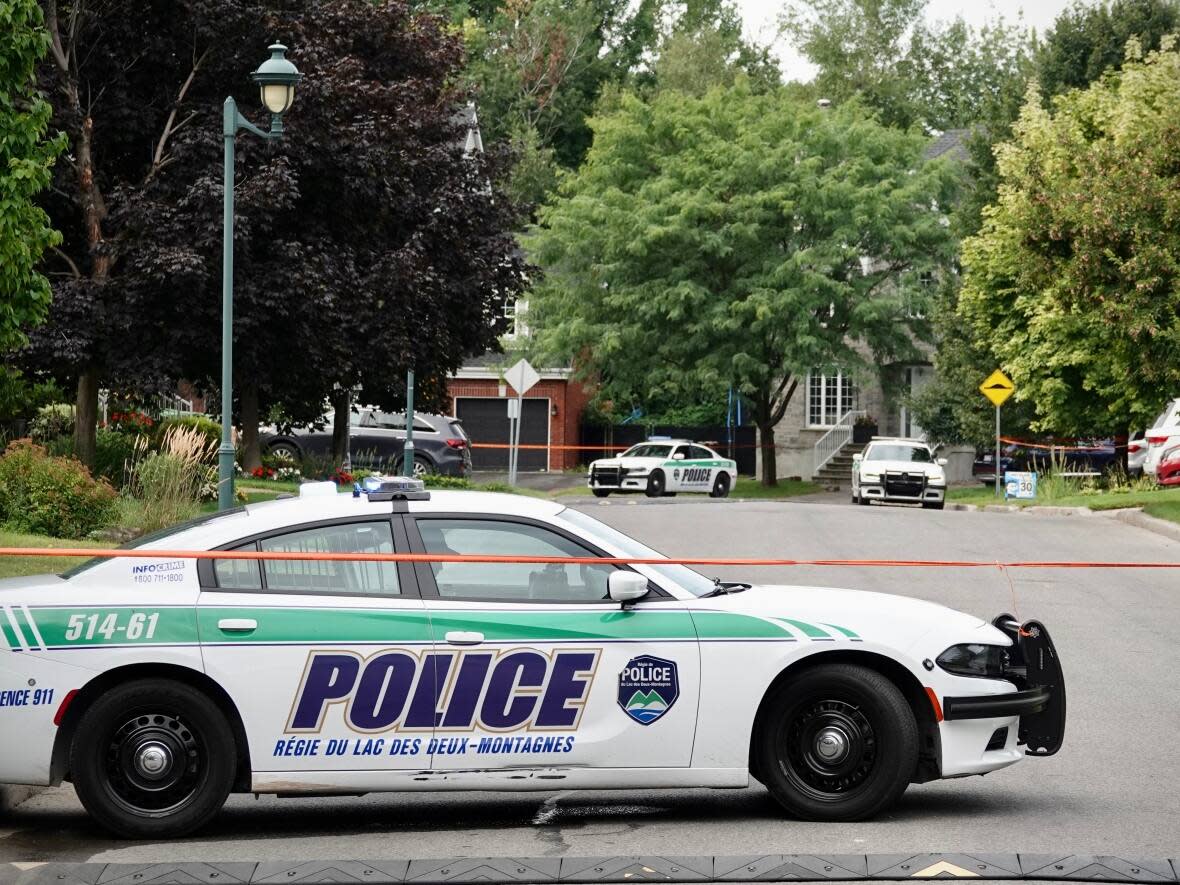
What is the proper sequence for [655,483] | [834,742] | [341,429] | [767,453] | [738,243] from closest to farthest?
[834,742] < [341,429] < [655,483] < [738,243] < [767,453]

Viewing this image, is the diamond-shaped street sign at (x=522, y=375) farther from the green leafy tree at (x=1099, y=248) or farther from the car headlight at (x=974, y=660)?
the car headlight at (x=974, y=660)

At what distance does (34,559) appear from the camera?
667 inches

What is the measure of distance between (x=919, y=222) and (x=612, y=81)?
31.5m

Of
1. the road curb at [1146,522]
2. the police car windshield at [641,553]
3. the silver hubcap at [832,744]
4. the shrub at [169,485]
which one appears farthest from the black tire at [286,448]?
the silver hubcap at [832,744]

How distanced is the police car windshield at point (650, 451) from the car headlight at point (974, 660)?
115ft

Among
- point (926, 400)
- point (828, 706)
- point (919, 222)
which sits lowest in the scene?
point (828, 706)

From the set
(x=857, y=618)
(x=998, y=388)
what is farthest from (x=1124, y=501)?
(x=857, y=618)

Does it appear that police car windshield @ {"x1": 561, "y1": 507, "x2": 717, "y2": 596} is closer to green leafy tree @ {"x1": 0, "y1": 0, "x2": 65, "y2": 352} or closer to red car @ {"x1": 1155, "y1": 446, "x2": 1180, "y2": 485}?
green leafy tree @ {"x1": 0, "y1": 0, "x2": 65, "y2": 352}

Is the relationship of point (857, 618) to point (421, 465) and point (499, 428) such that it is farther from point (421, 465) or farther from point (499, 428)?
point (499, 428)

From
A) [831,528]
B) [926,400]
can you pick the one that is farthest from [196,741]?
[926,400]

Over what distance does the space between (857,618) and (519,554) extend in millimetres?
1560

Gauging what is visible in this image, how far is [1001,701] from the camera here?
7953mm

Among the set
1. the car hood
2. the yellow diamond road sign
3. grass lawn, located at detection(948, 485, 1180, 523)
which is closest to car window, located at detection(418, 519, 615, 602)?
the car hood

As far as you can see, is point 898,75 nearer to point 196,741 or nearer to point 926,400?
point 926,400
